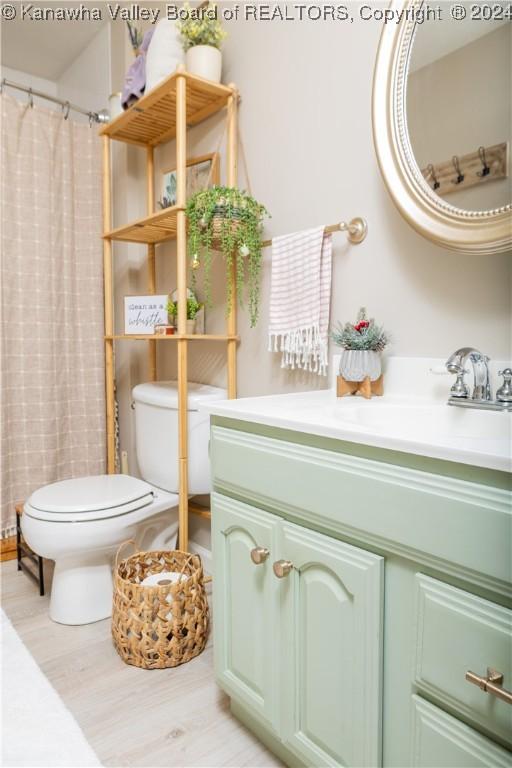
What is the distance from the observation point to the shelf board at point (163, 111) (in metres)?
1.70

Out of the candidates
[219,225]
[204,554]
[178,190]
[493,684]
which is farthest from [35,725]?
[178,190]

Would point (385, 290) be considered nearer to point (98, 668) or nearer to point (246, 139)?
point (246, 139)

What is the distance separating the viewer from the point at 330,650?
88 cm

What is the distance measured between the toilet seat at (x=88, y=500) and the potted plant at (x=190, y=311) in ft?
1.96

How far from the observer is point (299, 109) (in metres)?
1.54

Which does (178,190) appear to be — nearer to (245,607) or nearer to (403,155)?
(403,155)

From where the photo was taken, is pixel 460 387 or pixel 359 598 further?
pixel 460 387

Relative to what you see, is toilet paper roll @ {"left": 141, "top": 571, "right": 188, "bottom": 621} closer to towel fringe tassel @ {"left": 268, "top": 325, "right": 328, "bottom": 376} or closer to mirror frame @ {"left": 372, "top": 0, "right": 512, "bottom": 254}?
towel fringe tassel @ {"left": 268, "top": 325, "right": 328, "bottom": 376}

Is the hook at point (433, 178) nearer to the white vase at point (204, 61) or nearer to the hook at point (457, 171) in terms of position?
the hook at point (457, 171)

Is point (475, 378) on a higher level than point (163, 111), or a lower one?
lower

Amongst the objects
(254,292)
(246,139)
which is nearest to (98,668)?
(254,292)

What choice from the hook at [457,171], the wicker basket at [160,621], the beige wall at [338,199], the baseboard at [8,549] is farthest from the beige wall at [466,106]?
the baseboard at [8,549]

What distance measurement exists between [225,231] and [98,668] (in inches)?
52.3

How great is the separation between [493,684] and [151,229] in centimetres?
184
